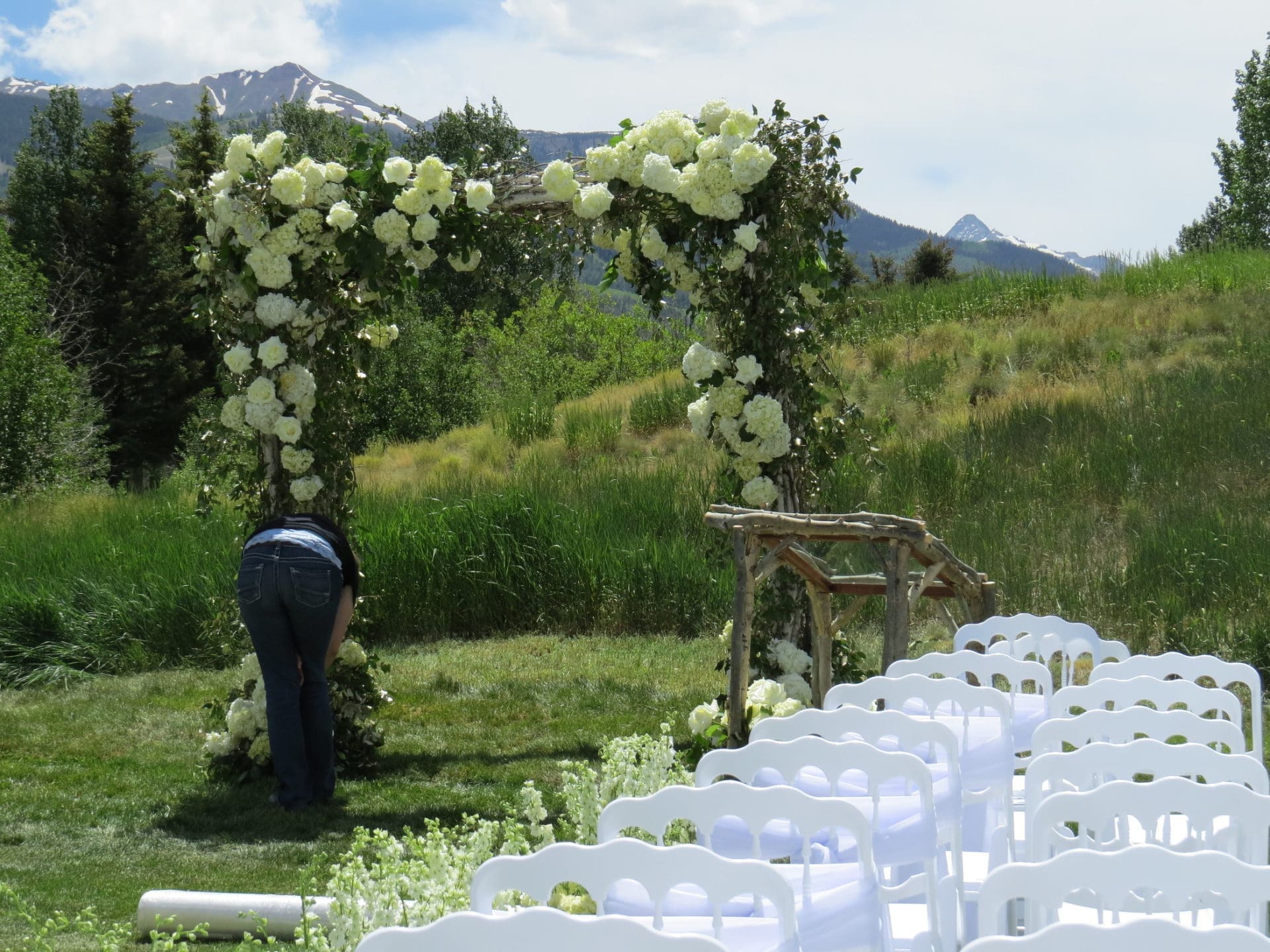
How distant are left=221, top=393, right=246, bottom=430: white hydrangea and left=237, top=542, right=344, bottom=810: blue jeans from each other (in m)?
1.14

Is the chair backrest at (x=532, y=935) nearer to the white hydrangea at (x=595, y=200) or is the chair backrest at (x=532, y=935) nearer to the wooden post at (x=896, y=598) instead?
the wooden post at (x=896, y=598)

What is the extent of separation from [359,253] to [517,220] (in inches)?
38.0

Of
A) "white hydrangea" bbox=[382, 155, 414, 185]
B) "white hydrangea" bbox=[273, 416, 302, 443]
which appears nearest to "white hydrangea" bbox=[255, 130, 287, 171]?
"white hydrangea" bbox=[382, 155, 414, 185]

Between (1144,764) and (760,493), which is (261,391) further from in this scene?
(1144,764)

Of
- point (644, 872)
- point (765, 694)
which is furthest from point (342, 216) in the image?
point (644, 872)

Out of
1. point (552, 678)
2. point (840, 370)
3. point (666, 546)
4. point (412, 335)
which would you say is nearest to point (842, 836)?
point (552, 678)

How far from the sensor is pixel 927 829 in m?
2.75

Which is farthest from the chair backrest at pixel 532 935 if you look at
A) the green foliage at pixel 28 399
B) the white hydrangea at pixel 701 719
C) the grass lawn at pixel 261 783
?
the green foliage at pixel 28 399

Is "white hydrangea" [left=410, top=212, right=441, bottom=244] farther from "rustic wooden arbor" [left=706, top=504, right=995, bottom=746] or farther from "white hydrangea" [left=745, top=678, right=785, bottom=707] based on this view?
"white hydrangea" [left=745, top=678, right=785, bottom=707]

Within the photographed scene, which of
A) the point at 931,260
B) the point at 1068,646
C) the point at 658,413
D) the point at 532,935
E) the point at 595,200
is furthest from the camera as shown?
the point at 931,260

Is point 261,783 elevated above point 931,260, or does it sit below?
below

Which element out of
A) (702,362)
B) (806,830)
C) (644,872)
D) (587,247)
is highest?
(587,247)

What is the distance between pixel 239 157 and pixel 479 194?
1.24 meters

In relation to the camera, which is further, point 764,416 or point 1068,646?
point 764,416
